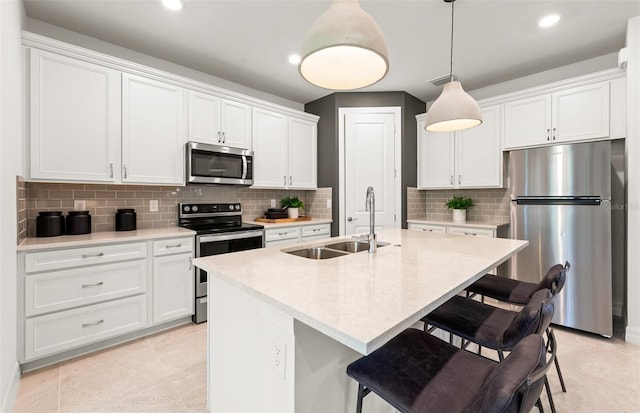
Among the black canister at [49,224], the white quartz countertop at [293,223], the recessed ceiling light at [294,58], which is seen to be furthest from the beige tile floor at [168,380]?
the recessed ceiling light at [294,58]

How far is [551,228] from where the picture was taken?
2.84 meters

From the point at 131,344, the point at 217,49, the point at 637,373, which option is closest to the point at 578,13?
the point at 637,373

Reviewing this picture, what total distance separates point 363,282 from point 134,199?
2.75m

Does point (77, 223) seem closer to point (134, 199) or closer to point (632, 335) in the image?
point (134, 199)

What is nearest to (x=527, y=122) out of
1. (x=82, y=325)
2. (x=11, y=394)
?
(x=82, y=325)

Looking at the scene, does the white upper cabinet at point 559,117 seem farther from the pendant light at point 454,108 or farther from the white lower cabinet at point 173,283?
the white lower cabinet at point 173,283

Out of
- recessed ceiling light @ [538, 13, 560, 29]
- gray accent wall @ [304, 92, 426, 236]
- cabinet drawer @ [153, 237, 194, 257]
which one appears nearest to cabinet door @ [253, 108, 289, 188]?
gray accent wall @ [304, 92, 426, 236]

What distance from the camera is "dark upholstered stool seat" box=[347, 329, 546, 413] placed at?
0.74m

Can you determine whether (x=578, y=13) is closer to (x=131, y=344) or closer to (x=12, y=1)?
(x=12, y=1)

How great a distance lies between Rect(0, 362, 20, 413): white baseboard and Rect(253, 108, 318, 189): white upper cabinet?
2.49 metres

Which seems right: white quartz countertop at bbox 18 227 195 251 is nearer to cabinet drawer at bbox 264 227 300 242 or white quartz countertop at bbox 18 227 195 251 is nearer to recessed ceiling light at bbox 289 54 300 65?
cabinet drawer at bbox 264 227 300 242

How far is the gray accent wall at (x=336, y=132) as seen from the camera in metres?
4.07

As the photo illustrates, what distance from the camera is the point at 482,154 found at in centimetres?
362

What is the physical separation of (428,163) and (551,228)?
1.68 meters
